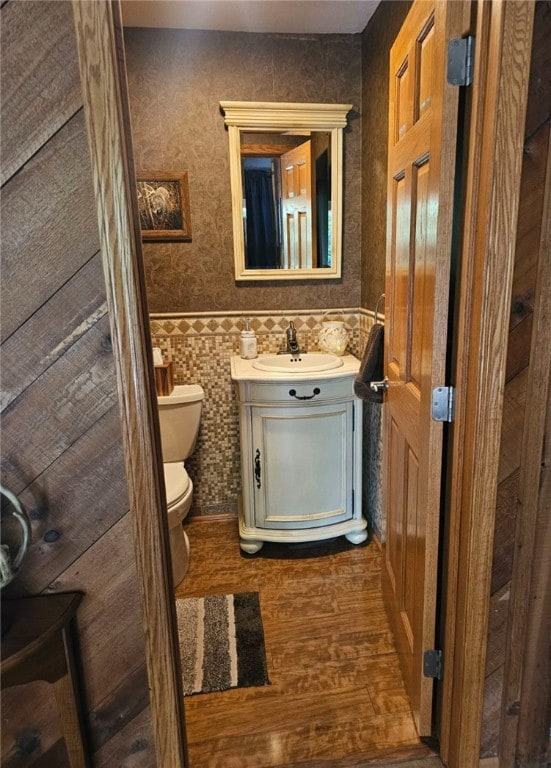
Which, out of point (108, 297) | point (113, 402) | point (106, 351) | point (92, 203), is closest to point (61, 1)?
point (92, 203)

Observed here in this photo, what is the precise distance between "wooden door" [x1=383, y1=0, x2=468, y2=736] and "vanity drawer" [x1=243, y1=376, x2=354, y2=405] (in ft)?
1.60

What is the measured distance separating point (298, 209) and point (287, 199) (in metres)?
0.08

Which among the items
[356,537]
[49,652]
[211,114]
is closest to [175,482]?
[356,537]

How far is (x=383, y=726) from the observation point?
1.42 meters

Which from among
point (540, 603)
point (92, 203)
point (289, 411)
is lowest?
point (540, 603)

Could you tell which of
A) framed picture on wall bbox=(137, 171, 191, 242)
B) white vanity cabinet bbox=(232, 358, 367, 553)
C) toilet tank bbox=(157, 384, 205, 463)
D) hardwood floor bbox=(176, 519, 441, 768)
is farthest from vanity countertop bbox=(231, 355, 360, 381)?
hardwood floor bbox=(176, 519, 441, 768)

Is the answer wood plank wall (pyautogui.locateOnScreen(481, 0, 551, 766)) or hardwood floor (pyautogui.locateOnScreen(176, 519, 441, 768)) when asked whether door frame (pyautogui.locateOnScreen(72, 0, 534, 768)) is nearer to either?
wood plank wall (pyautogui.locateOnScreen(481, 0, 551, 766))

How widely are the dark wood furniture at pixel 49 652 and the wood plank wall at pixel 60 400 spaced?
4 centimetres

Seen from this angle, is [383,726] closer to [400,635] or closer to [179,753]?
[400,635]

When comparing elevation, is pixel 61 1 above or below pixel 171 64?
below

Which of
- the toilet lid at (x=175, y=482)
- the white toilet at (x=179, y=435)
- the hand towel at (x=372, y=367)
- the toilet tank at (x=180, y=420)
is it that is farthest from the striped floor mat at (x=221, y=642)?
the hand towel at (x=372, y=367)

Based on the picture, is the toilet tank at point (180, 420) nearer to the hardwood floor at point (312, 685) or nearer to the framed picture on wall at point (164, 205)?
the hardwood floor at point (312, 685)

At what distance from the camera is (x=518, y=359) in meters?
1.02

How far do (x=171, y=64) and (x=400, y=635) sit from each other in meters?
2.66
